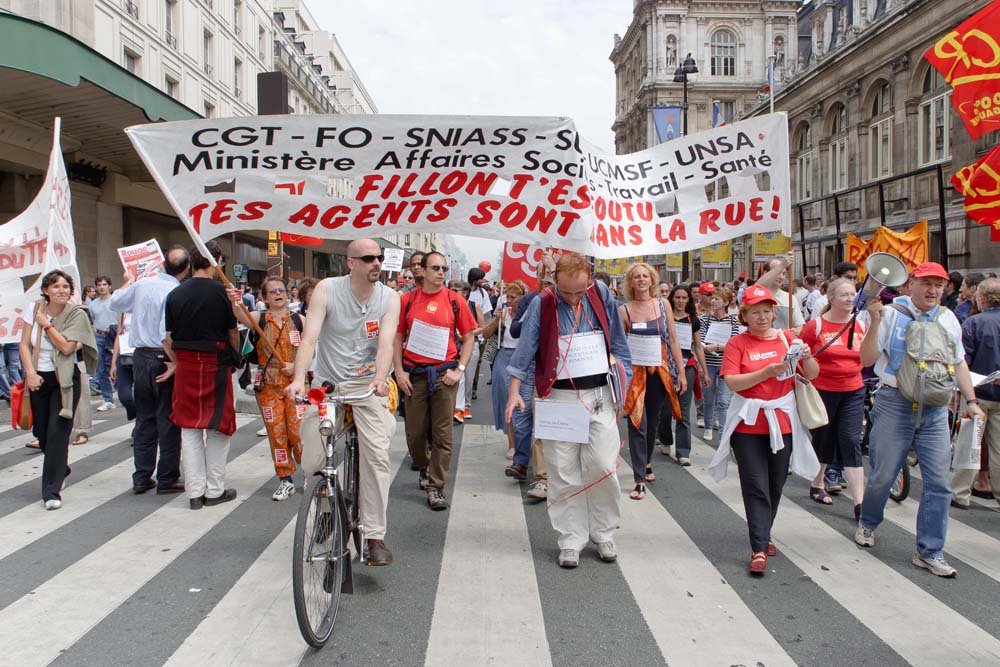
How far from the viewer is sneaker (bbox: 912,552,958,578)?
14.6 ft

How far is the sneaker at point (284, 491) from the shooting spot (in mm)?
5988

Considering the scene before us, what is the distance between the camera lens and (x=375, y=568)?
452 centimetres

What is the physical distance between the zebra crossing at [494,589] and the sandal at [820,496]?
8 cm

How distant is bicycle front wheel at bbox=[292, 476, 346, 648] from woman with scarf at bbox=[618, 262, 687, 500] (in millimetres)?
3191

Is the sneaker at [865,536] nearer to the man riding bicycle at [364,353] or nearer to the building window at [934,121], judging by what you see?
the man riding bicycle at [364,353]

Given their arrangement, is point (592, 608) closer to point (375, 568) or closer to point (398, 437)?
point (375, 568)

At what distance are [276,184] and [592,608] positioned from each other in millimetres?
3650

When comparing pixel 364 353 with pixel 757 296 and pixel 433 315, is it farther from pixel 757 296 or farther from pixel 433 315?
pixel 757 296

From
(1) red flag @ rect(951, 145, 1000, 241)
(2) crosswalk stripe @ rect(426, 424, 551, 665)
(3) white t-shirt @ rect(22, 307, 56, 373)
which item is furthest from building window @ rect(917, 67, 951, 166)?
(3) white t-shirt @ rect(22, 307, 56, 373)

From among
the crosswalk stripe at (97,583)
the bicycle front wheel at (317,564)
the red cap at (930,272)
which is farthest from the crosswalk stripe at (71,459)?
the red cap at (930,272)

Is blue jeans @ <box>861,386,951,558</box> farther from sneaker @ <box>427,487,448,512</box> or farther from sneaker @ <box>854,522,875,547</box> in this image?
sneaker @ <box>427,487,448,512</box>

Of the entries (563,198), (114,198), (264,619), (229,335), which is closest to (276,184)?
(229,335)

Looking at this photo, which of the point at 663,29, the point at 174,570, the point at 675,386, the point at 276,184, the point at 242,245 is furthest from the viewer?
the point at 663,29

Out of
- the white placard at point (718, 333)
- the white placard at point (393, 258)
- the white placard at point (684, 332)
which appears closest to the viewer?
the white placard at point (684, 332)
